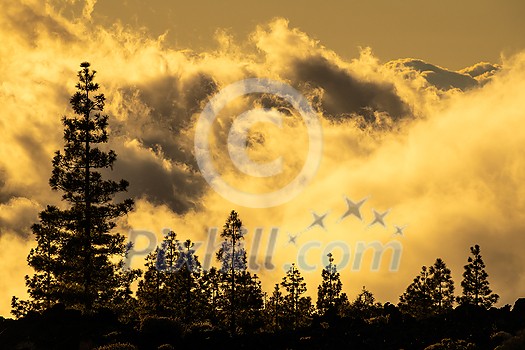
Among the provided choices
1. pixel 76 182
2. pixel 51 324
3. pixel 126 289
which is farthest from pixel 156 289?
pixel 51 324

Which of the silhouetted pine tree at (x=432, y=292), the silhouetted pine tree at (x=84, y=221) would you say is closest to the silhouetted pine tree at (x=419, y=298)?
the silhouetted pine tree at (x=432, y=292)

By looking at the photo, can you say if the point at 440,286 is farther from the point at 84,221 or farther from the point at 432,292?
the point at 84,221

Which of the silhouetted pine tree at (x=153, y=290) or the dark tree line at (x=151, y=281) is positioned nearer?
the dark tree line at (x=151, y=281)

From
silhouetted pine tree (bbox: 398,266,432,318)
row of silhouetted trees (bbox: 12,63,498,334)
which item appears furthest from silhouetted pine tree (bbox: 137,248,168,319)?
silhouetted pine tree (bbox: 398,266,432,318)

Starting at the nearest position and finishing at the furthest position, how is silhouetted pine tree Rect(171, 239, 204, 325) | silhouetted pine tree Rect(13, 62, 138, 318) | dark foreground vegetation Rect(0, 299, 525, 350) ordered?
dark foreground vegetation Rect(0, 299, 525, 350)
silhouetted pine tree Rect(13, 62, 138, 318)
silhouetted pine tree Rect(171, 239, 204, 325)

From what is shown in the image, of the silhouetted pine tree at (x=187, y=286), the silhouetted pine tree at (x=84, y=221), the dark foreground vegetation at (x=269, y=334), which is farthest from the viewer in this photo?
the silhouetted pine tree at (x=187, y=286)

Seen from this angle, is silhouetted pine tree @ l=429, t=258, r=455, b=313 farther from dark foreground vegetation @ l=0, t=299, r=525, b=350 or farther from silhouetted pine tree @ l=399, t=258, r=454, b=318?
dark foreground vegetation @ l=0, t=299, r=525, b=350

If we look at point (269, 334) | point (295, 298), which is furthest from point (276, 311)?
point (269, 334)

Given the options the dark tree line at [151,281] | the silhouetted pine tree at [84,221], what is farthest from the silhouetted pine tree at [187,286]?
the silhouetted pine tree at [84,221]

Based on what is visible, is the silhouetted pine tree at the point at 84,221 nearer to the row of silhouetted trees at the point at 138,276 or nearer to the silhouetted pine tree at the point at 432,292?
the row of silhouetted trees at the point at 138,276

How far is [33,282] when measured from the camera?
3167 inches

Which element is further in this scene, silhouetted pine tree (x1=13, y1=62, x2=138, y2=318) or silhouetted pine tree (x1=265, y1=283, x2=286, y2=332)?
silhouetted pine tree (x1=265, y1=283, x2=286, y2=332)

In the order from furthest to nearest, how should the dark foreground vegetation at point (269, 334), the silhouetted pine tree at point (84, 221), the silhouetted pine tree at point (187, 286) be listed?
the silhouetted pine tree at point (187, 286) → the silhouetted pine tree at point (84, 221) → the dark foreground vegetation at point (269, 334)

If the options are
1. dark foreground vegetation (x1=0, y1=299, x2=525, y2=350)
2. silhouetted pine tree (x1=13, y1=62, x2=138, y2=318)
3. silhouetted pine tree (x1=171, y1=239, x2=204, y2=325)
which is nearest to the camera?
dark foreground vegetation (x1=0, y1=299, x2=525, y2=350)
